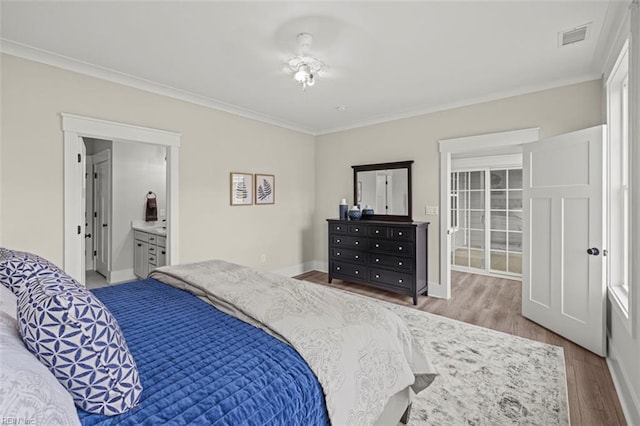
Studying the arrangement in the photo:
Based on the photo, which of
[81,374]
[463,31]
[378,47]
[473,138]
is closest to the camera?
[81,374]

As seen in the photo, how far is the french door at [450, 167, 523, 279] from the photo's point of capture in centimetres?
517

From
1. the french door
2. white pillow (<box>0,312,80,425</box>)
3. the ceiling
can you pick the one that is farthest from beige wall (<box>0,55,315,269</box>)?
the french door

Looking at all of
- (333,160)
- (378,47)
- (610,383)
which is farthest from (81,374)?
(333,160)

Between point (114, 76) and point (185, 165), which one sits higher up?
point (114, 76)

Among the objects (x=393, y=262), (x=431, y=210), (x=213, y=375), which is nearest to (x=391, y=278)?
(x=393, y=262)

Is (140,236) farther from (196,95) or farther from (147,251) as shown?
(196,95)

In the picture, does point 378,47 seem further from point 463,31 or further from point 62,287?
point 62,287

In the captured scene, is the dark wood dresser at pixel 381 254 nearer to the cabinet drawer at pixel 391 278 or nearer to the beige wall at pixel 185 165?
the cabinet drawer at pixel 391 278

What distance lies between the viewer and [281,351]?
1.25m

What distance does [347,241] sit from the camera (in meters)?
4.59

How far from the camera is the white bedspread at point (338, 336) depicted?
1.24 meters

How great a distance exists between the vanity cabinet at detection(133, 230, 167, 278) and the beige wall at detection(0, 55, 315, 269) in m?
0.65

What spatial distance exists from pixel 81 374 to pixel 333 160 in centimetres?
480

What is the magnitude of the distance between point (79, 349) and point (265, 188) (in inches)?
154
